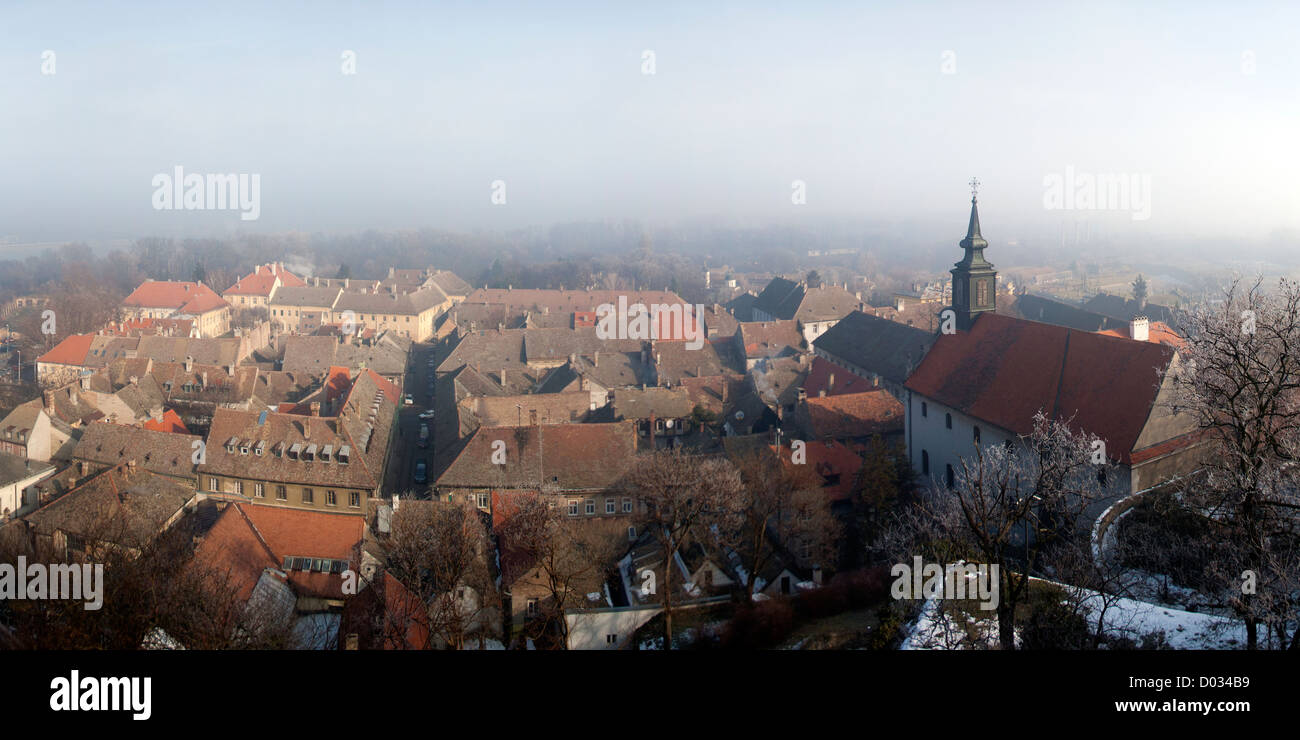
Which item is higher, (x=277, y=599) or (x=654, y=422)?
(x=654, y=422)

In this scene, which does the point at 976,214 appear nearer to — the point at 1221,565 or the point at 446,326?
the point at 1221,565

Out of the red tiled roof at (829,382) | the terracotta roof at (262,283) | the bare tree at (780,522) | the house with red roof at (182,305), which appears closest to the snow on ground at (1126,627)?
the bare tree at (780,522)

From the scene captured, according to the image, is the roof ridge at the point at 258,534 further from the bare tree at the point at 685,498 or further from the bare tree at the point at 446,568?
the bare tree at the point at 685,498

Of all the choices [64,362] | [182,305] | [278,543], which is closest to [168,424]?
[278,543]

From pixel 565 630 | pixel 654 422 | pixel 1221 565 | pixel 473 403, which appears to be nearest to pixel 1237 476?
pixel 1221 565
